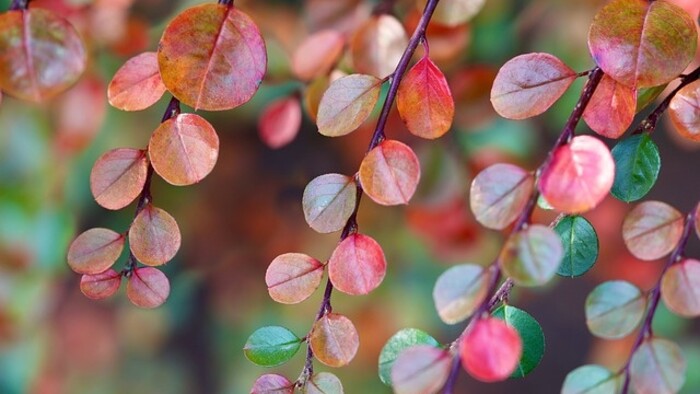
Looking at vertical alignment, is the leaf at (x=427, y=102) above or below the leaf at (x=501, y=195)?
above

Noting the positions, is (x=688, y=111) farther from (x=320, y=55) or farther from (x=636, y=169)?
(x=320, y=55)

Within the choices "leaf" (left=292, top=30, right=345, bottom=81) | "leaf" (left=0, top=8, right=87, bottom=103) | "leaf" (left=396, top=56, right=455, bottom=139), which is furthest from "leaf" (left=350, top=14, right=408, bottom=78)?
"leaf" (left=0, top=8, right=87, bottom=103)

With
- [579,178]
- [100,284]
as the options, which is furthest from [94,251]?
[579,178]

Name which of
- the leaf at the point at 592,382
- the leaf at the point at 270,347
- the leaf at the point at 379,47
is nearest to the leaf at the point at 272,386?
the leaf at the point at 270,347

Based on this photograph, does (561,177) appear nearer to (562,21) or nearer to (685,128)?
(685,128)

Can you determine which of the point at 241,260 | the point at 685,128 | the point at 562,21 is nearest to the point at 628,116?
the point at 685,128

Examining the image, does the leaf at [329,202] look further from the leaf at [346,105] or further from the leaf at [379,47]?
the leaf at [379,47]
